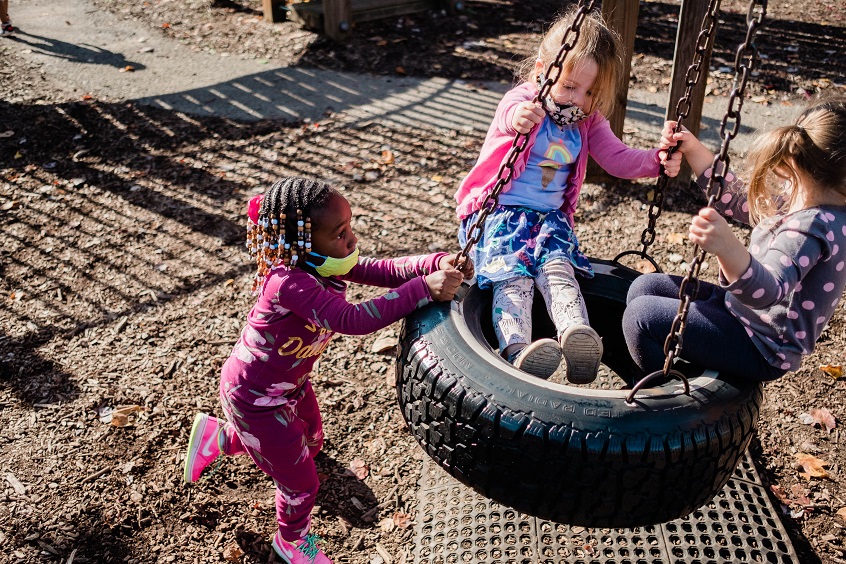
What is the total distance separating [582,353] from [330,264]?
917 mm

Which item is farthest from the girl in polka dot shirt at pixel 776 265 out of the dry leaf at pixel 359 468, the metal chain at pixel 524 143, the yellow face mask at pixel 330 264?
the dry leaf at pixel 359 468

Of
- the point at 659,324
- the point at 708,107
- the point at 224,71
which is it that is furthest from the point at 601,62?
the point at 224,71

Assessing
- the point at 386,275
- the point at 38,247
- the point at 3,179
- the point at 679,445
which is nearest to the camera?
the point at 679,445

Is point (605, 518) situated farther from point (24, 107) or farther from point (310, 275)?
point (24, 107)

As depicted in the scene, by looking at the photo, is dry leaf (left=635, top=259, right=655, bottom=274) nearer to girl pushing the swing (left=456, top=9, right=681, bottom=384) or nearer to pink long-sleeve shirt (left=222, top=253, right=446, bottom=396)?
girl pushing the swing (left=456, top=9, right=681, bottom=384)

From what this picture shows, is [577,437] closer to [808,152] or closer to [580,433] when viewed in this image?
[580,433]

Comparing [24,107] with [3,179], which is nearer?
[3,179]

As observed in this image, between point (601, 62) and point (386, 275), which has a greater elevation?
point (601, 62)

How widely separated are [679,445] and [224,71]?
23.0ft

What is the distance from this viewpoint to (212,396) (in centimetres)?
372

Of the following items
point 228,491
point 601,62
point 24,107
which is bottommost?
point 228,491

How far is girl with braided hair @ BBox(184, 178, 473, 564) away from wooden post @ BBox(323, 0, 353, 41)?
6.38m

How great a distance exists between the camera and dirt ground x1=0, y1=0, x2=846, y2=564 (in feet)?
10.2

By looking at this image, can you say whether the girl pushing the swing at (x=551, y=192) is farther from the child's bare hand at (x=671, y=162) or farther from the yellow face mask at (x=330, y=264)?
the yellow face mask at (x=330, y=264)
